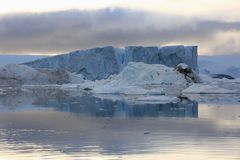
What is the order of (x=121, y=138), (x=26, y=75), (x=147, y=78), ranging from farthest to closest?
(x=26, y=75)
(x=147, y=78)
(x=121, y=138)

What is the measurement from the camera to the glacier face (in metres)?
39.6

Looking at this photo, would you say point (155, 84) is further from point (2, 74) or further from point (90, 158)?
point (90, 158)

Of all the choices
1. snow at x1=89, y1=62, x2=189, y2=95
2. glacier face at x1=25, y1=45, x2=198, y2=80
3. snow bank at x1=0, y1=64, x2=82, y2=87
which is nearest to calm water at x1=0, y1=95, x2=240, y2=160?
snow at x1=89, y1=62, x2=189, y2=95

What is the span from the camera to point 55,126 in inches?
349

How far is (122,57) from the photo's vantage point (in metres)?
42.1

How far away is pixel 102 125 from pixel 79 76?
32685mm

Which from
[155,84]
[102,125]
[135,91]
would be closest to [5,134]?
[102,125]

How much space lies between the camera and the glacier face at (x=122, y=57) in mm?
39562

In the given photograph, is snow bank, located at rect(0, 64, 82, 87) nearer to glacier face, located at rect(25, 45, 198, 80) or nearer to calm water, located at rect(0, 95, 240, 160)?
glacier face, located at rect(25, 45, 198, 80)

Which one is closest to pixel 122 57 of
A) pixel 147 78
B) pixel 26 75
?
pixel 26 75

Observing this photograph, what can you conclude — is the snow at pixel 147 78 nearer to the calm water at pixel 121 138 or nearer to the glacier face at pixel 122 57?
the glacier face at pixel 122 57

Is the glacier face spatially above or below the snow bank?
above

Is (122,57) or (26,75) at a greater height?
(122,57)

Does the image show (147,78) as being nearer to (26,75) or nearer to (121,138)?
(26,75)
